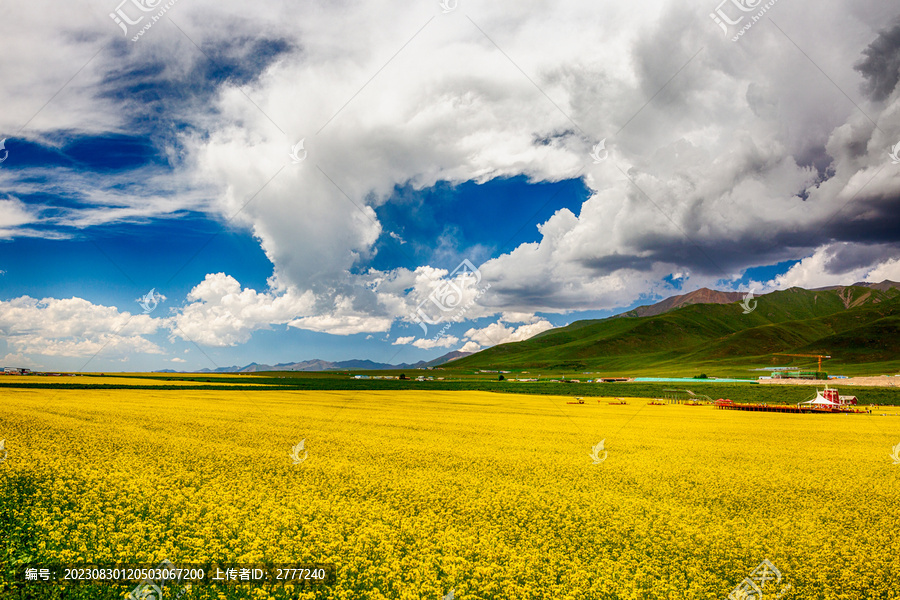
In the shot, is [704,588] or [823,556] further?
[823,556]

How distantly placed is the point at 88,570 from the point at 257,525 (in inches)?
145

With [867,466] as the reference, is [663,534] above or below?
above

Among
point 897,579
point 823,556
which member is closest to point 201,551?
point 823,556

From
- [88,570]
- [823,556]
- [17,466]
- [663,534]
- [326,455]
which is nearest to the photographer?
[88,570]

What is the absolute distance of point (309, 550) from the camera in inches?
422

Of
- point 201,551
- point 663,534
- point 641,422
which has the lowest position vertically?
point 641,422

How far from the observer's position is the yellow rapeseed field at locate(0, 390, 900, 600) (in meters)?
9.80

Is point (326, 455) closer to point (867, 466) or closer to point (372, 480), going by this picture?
point (372, 480)

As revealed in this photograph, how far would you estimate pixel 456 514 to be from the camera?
536 inches

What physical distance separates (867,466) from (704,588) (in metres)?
21.3

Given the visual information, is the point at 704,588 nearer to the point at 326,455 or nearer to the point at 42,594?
the point at 42,594

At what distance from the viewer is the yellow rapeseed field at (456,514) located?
9805mm

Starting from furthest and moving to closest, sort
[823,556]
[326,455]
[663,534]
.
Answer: [326,455] → [663,534] → [823,556]

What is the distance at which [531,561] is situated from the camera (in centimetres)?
1043
